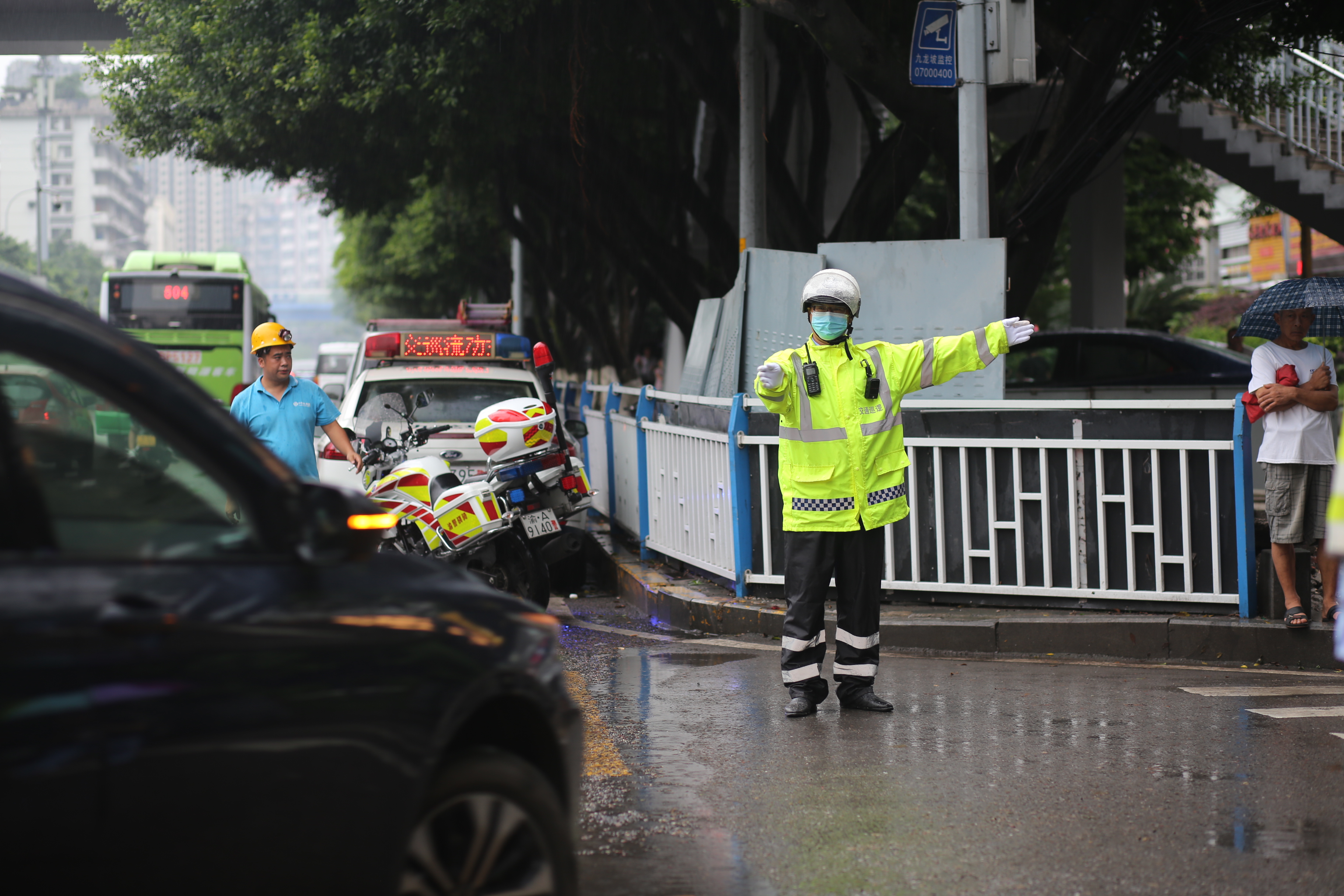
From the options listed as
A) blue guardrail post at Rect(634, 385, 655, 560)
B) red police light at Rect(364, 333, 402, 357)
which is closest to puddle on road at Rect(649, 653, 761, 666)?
blue guardrail post at Rect(634, 385, 655, 560)

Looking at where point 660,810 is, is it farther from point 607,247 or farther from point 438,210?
point 438,210

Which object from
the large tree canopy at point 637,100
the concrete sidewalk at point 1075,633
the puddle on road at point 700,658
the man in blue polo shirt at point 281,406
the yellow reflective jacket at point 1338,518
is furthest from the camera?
the large tree canopy at point 637,100

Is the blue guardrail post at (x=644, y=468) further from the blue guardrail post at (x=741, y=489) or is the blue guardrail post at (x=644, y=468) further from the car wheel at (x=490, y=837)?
the car wheel at (x=490, y=837)

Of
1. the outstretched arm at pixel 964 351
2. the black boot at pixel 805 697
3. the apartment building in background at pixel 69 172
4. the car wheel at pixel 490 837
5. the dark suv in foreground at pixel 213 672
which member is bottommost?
the black boot at pixel 805 697

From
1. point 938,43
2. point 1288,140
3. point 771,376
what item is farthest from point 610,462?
point 1288,140

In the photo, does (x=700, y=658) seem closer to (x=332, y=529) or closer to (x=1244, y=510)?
(x=1244, y=510)

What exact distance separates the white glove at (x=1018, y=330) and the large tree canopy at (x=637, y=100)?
488 centimetres

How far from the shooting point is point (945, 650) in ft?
23.9

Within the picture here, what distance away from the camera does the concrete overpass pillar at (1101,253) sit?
2205 cm

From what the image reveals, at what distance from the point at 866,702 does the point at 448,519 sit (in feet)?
9.76

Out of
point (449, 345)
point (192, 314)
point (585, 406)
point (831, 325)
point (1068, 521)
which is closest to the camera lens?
point (831, 325)

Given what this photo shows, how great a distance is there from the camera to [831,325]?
19.2 feet

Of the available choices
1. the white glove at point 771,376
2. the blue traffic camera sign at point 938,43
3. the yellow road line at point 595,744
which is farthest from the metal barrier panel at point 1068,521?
the blue traffic camera sign at point 938,43

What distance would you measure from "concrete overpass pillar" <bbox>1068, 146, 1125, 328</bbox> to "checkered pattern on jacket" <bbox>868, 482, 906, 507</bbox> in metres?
17.0
